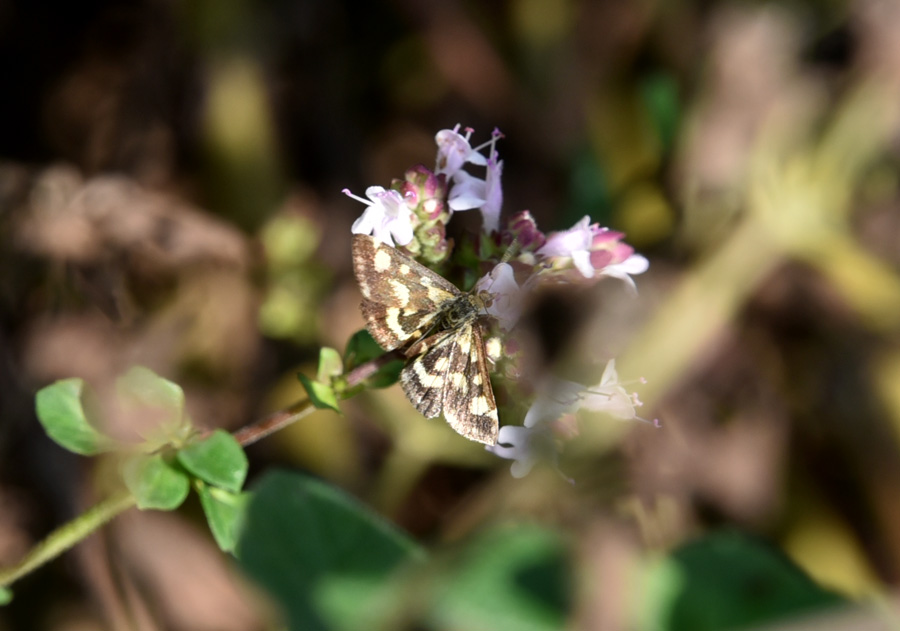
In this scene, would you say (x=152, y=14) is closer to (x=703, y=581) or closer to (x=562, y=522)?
(x=562, y=522)

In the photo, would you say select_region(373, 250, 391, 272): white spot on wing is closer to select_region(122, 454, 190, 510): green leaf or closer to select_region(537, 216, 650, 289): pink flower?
select_region(537, 216, 650, 289): pink flower

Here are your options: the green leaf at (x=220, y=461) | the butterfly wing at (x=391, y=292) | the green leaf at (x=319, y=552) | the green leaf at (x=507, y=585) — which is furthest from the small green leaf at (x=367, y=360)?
the green leaf at (x=507, y=585)

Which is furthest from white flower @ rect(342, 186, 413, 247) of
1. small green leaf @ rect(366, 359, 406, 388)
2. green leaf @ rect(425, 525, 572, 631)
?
green leaf @ rect(425, 525, 572, 631)

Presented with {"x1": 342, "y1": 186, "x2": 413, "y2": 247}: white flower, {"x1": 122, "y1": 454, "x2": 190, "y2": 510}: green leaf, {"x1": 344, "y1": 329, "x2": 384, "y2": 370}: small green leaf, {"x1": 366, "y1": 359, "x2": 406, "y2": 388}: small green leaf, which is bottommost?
{"x1": 122, "y1": 454, "x2": 190, "y2": 510}: green leaf

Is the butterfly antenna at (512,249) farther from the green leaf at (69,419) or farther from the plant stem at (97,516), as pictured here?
the green leaf at (69,419)

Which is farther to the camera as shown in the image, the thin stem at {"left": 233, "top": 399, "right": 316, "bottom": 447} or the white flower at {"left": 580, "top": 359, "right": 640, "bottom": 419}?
the white flower at {"left": 580, "top": 359, "right": 640, "bottom": 419}

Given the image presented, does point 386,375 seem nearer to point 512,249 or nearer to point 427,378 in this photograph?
point 427,378

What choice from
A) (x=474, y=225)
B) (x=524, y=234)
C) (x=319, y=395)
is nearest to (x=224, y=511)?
(x=319, y=395)

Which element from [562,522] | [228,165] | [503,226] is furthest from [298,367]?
[503,226]
